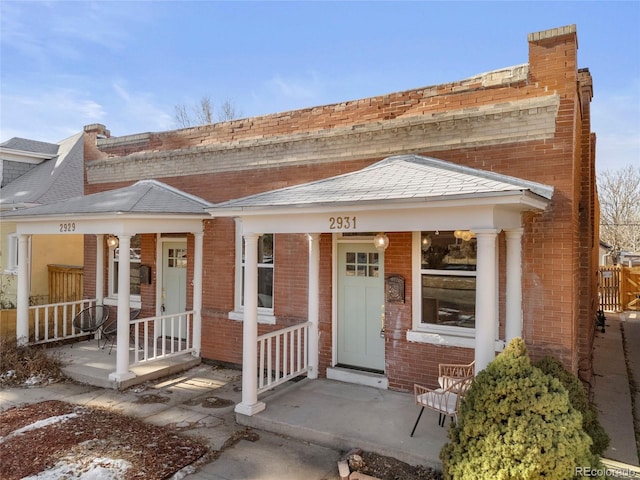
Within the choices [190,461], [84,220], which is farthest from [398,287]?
[84,220]

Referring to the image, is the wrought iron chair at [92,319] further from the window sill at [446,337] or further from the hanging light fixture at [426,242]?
the hanging light fixture at [426,242]

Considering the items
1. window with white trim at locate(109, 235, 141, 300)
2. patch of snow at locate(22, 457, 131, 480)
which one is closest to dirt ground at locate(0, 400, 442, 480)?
patch of snow at locate(22, 457, 131, 480)

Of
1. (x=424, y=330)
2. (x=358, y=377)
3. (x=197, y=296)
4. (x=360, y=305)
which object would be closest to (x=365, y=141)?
(x=360, y=305)

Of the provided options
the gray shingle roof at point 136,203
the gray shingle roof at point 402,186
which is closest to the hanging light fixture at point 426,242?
the gray shingle roof at point 402,186

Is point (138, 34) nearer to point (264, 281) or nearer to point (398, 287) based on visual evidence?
point (264, 281)

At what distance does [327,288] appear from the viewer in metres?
7.50

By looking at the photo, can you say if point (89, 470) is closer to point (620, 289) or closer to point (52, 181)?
point (52, 181)

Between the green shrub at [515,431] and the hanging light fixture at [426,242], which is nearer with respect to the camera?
the green shrub at [515,431]

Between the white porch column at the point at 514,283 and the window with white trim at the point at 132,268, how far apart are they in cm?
820

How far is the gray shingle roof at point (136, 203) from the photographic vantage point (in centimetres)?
770

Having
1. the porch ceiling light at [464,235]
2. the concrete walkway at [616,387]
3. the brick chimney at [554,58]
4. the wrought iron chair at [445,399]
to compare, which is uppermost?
the brick chimney at [554,58]

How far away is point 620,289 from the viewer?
57.8 feet

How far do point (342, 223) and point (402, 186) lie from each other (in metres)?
0.91

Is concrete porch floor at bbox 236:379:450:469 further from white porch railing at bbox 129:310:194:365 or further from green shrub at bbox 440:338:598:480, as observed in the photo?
white porch railing at bbox 129:310:194:365
